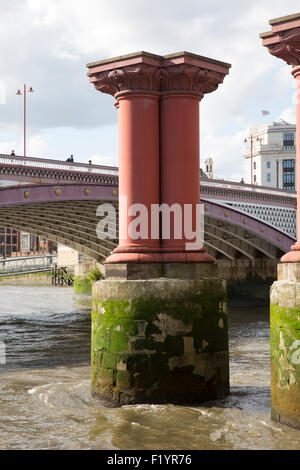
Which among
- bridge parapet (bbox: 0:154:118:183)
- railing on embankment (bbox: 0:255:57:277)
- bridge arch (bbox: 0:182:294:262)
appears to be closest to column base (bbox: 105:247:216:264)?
bridge arch (bbox: 0:182:294:262)

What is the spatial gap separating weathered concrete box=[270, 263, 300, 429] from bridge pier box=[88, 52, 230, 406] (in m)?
1.40

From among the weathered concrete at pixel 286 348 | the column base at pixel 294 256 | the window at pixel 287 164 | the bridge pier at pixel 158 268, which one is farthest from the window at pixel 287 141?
the weathered concrete at pixel 286 348

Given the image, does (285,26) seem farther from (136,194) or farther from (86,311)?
(86,311)

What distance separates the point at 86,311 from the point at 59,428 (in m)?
22.2

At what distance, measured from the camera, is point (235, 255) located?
3188cm

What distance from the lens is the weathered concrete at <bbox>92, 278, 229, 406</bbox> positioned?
28.3 feet

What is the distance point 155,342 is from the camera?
8.62 meters

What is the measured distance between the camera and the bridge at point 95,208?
20.3m

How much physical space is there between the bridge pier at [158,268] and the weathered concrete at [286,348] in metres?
1.40

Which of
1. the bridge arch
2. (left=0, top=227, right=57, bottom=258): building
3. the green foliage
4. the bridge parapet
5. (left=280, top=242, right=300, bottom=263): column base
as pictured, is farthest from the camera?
(left=0, top=227, right=57, bottom=258): building

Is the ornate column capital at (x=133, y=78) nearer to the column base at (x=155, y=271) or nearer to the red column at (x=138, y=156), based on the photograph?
the red column at (x=138, y=156)

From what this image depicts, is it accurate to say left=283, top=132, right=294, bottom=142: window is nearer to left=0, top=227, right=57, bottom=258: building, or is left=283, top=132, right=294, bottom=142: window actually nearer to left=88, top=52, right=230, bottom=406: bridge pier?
left=0, top=227, right=57, bottom=258: building

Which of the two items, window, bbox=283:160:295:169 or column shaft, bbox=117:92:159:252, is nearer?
column shaft, bbox=117:92:159:252
